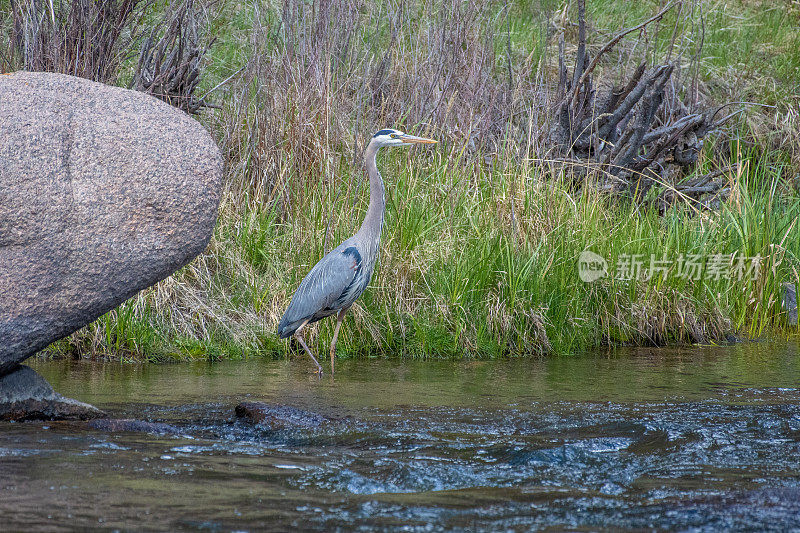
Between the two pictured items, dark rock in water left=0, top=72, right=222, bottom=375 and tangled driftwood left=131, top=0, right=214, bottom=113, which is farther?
tangled driftwood left=131, top=0, right=214, bottom=113

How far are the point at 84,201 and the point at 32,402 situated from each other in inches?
38.6

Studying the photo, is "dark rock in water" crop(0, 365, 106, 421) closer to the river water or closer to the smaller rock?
the river water

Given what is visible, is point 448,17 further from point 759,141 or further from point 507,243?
point 759,141

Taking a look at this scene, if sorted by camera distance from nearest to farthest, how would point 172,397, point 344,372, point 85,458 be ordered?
point 85,458, point 172,397, point 344,372

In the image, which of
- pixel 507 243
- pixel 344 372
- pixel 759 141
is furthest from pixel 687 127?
pixel 344 372

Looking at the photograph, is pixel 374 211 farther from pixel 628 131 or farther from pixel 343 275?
pixel 628 131

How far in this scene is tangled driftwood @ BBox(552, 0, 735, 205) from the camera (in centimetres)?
831

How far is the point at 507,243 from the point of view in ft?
21.0

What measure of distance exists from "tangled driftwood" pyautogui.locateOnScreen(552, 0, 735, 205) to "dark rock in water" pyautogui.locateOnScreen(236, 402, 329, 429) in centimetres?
463

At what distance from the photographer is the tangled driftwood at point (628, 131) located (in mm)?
8312

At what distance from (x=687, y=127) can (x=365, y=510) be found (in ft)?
23.7

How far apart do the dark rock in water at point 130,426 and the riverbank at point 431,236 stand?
7.77 feet

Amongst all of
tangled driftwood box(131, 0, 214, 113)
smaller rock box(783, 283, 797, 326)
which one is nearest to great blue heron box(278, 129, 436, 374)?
tangled driftwood box(131, 0, 214, 113)

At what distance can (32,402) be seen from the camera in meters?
4.01
